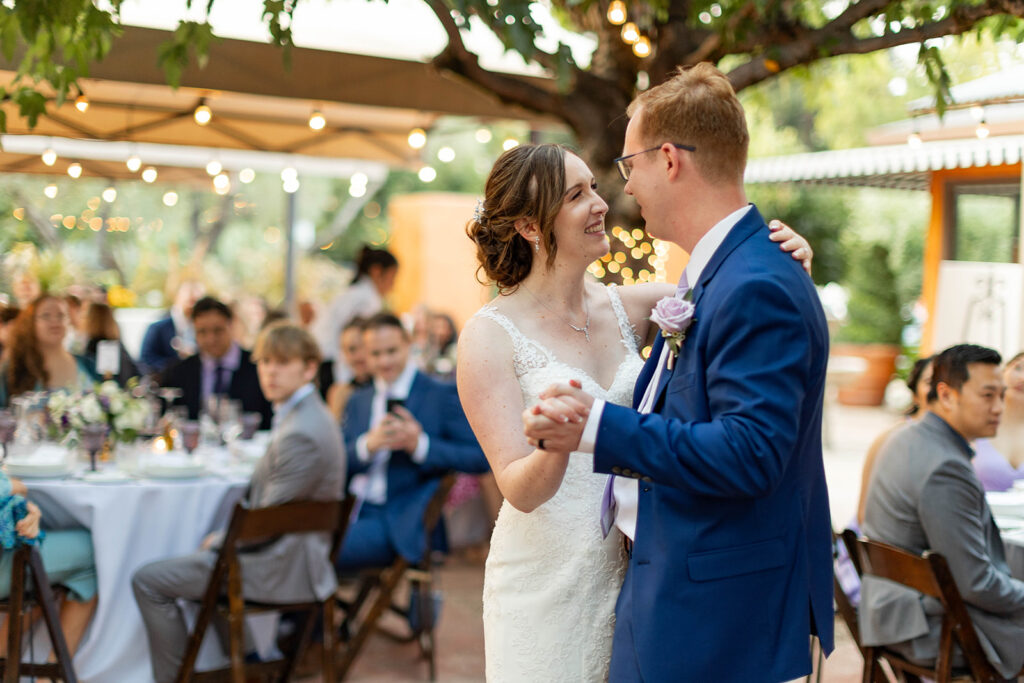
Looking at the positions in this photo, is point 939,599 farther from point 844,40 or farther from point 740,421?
point 844,40

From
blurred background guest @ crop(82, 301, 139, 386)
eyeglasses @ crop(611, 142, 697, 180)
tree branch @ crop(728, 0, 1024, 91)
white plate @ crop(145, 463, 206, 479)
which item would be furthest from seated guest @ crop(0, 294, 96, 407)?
eyeglasses @ crop(611, 142, 697, 180)

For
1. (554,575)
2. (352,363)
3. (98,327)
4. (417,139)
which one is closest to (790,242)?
(554,575)

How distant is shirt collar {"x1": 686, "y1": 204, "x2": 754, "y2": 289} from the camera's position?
195 cm

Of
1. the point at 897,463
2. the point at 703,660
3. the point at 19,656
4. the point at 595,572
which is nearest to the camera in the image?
the point at 703,660

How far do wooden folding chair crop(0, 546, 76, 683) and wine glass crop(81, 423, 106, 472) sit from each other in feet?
2.72

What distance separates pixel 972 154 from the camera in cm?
752

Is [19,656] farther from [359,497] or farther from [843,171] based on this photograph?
[843,171]

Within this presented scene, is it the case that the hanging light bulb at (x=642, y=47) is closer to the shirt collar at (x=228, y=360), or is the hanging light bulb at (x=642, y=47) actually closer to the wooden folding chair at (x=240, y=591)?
the wooden folding chair at (x=240, y=591)

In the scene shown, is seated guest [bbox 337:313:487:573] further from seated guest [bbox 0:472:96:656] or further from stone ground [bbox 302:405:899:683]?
seated guest [bbox 0:472:96:656]

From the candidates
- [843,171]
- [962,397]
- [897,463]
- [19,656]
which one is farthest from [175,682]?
[843,171]

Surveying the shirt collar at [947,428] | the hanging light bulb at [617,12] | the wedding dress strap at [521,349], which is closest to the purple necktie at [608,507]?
the wedding dress strap at [521,349]

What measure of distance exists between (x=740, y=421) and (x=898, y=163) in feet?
24.4

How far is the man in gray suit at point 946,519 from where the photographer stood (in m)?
3.31

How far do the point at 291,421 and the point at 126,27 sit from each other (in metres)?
2.86
